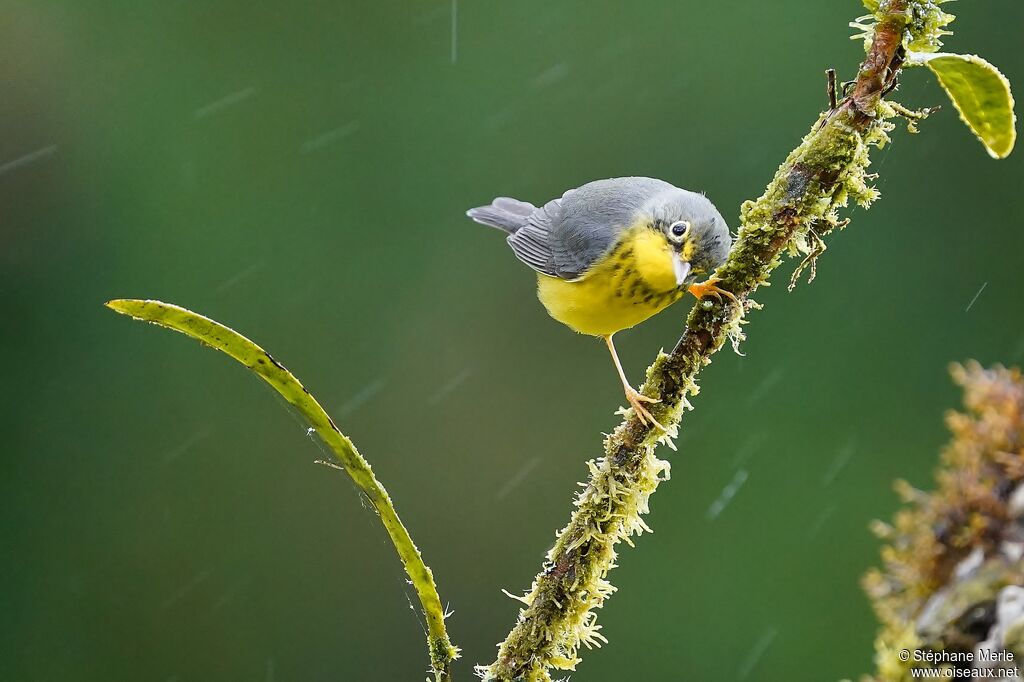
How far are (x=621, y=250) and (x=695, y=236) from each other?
341 millimetres

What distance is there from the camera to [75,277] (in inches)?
263

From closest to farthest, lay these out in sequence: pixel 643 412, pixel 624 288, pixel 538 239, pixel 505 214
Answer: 1. pixel 643 412
2. pixel 624 288
3. pixel 538 239
4. pixel 505 214

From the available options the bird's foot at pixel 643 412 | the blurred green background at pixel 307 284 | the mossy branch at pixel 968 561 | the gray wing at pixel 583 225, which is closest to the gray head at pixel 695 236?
the gray wing at pixel 583 225

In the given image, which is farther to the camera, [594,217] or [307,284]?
[307,284]

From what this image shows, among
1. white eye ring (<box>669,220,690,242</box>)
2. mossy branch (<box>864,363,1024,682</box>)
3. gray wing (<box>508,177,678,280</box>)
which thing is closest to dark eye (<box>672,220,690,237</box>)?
white eye ring (<box>669,220,690,242</box>)

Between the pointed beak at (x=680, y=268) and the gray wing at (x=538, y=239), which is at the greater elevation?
the pointed beak at (x=680, y=268)

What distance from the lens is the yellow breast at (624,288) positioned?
271 cm

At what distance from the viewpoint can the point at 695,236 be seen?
2584 mm

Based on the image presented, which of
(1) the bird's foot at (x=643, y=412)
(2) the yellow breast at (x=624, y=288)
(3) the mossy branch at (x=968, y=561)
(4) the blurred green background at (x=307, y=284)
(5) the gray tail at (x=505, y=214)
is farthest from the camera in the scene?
(4) the blurred green background at (x=307, y=284)

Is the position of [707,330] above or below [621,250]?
above

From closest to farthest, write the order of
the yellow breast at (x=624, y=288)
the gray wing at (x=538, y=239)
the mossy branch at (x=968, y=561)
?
the mossy branch at (x=968, y=561) → the yellow breast at (x=624, y=288) → the gray wing at (x=538, y=239)

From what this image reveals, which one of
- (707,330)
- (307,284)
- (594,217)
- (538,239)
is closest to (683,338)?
(707,330)

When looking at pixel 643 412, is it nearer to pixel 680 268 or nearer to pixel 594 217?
pixel 680 268

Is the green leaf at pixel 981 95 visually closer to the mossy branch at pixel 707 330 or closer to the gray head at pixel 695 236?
the mossy branch at pixel 707 330
